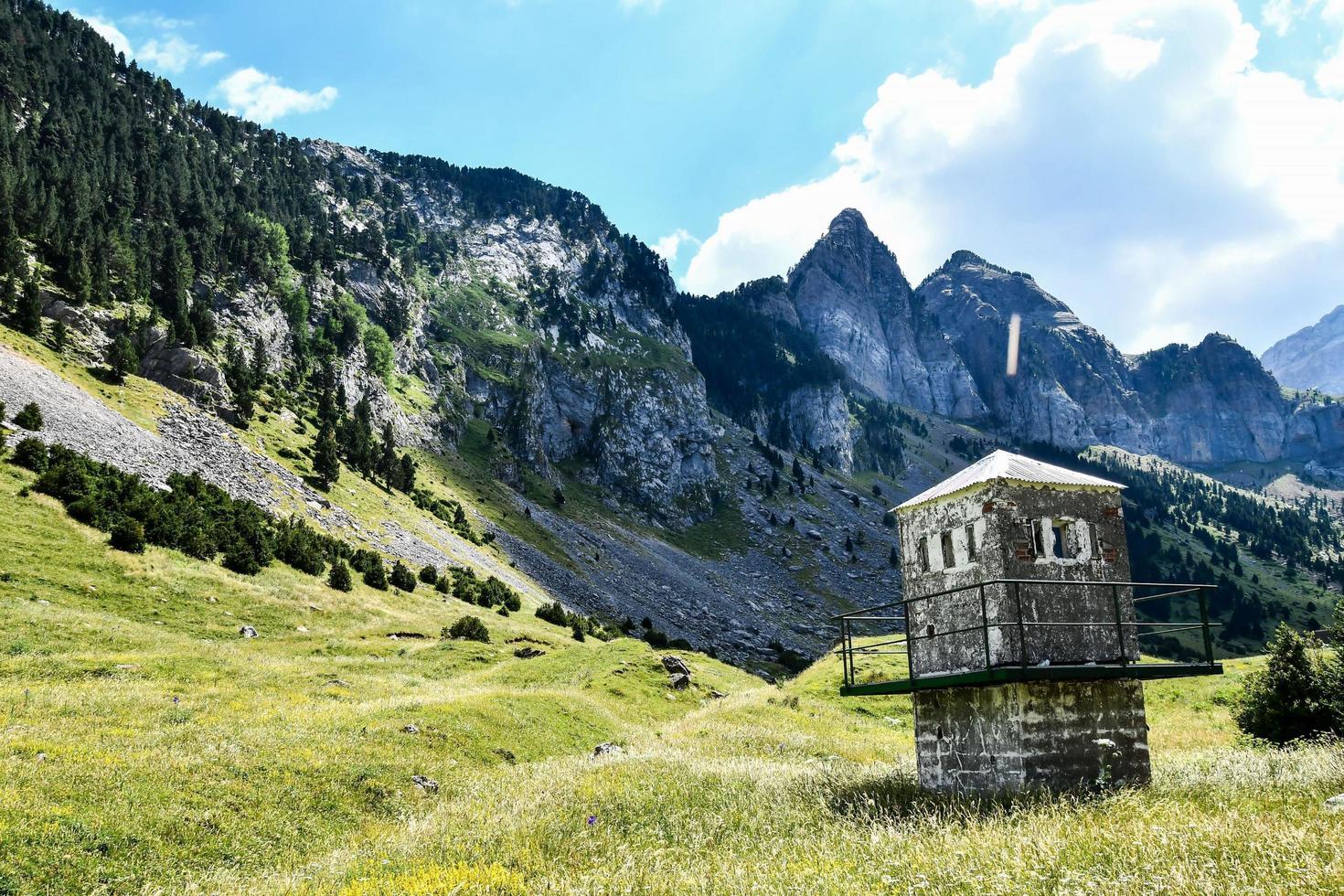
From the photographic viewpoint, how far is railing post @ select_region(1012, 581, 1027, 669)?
12.0 meters

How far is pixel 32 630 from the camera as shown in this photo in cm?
2339

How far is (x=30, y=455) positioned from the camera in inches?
1451

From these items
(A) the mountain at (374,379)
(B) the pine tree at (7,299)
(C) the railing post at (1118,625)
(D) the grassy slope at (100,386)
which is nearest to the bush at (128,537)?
(A) the mountain at (374,379)

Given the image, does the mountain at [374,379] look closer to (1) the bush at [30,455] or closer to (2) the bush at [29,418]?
(2) the bush at [29,418]

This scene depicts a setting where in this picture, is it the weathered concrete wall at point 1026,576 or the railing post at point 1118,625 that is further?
the railing post at point 1118,625

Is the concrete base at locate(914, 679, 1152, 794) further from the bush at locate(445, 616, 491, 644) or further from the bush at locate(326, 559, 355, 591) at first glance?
the bush at locate(326, 559, 355, 591)

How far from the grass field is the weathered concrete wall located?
2435mm

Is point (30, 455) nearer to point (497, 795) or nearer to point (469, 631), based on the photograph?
point (469, 631)

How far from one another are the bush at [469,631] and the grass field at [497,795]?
9.80 meters

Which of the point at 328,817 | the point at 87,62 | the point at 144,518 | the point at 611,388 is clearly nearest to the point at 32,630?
the point at 144,518

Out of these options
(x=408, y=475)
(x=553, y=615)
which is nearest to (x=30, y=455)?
(x=553, y=615)

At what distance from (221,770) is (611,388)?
460 ft

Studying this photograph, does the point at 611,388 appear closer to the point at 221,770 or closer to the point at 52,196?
the point at 52,196

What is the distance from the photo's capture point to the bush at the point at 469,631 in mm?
38938
